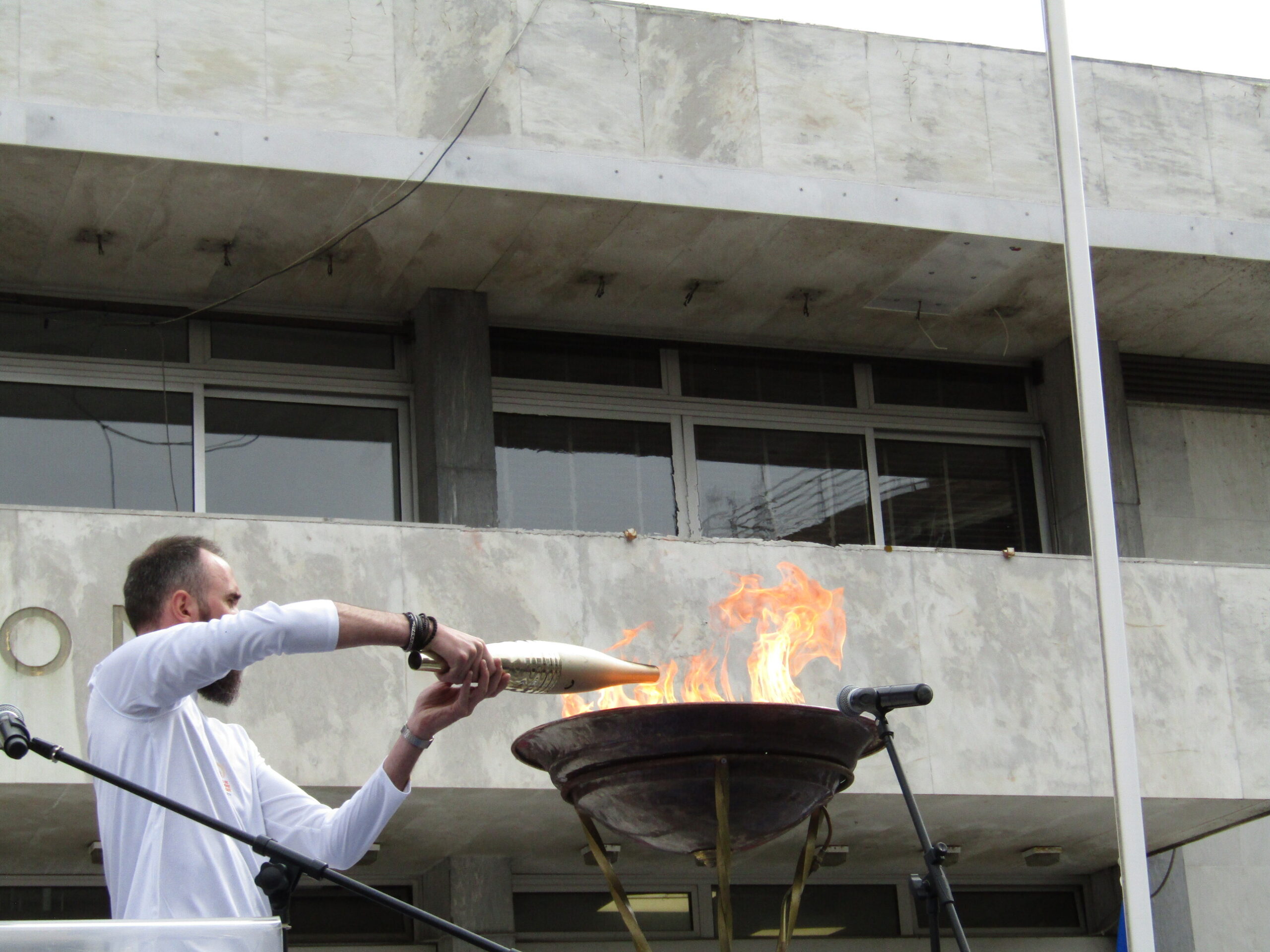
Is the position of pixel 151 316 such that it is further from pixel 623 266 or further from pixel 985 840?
pixel 985 840

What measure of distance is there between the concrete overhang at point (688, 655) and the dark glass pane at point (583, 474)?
1717mm

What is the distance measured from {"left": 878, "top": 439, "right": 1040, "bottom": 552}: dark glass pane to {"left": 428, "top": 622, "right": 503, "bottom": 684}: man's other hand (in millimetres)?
8482

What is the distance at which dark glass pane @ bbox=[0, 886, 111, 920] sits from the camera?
9.59 m

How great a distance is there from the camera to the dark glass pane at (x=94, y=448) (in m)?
10.1

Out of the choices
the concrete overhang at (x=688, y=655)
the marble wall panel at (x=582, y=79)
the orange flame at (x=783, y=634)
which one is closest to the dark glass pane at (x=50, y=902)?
the concrete overhang at (x=688, y=655)

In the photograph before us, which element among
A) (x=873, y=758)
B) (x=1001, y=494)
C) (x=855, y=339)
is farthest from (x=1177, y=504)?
(x=873, y=758)

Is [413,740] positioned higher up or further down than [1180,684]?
further down

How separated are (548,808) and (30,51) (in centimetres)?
460

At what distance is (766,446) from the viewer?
11.8m

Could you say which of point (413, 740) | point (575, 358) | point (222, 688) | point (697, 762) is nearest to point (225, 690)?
point (222, 688)

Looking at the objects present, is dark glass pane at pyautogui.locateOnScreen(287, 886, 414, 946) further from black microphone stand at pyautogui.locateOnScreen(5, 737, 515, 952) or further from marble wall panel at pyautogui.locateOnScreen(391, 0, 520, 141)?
black microphone stand at pyautogui.locateOnScreen(5, 737, 515, 952)

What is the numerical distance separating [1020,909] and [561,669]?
8.55m

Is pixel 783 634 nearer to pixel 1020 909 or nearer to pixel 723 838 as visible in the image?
pixel 723 838

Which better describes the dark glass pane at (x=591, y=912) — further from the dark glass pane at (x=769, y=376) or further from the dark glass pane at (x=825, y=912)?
the dark glass pane at (x=769, y=376)
